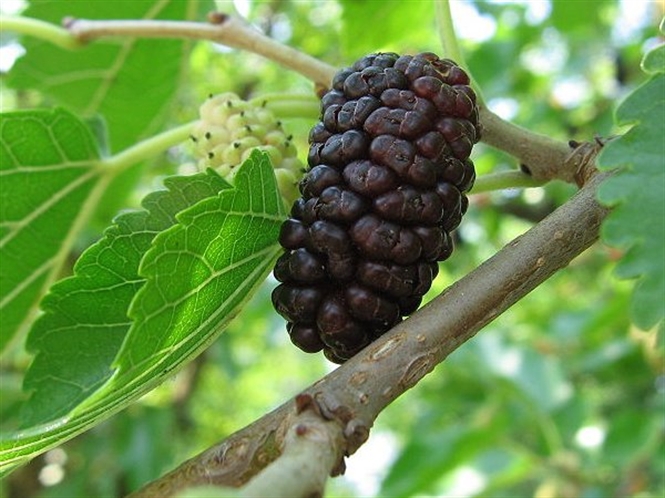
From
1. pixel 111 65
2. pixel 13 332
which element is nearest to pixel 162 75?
pixel 111 65

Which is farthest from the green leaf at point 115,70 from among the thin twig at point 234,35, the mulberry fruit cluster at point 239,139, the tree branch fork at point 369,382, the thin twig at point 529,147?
the tree branch fork at point 369,382

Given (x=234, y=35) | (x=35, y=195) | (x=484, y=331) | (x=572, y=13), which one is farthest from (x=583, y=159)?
(x=484, y=331)

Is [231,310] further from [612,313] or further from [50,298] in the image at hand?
[612,313]

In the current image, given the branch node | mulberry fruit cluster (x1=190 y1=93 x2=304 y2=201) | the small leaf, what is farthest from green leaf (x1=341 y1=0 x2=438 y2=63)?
the small leaf

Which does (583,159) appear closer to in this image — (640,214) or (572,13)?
(640,214)

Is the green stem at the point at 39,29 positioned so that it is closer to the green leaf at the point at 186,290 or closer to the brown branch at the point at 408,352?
the green leaf at the point at 186,290

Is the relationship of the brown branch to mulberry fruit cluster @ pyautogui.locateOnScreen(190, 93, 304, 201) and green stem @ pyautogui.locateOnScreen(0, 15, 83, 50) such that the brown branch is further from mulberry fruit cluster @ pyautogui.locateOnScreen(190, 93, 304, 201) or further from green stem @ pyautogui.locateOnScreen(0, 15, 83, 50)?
green stem @ pyautogui.locateOnScreen(0, 15, 83, 50)
